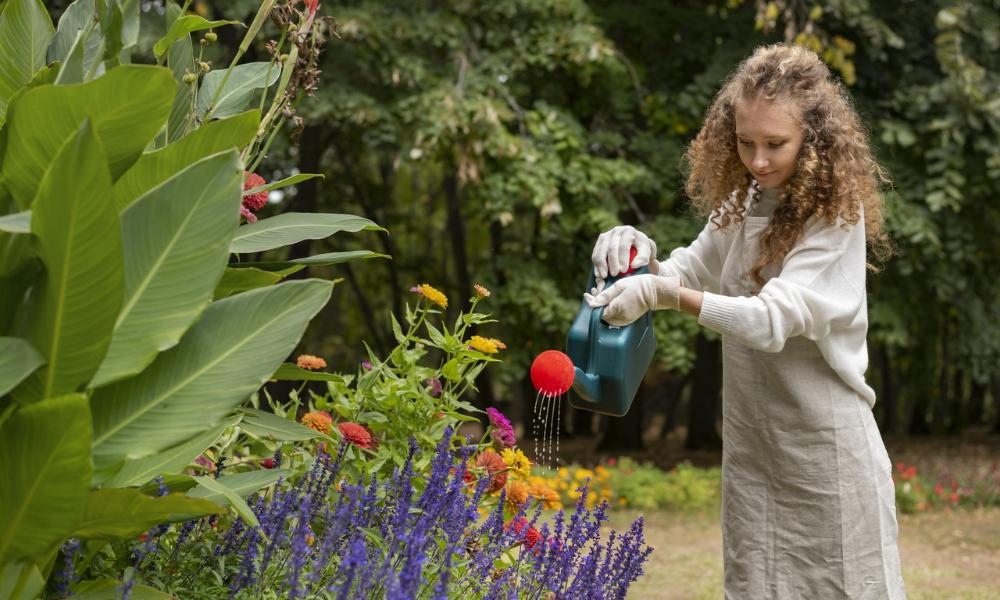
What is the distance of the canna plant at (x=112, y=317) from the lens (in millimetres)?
1491

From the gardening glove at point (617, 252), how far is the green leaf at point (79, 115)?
1.04 m

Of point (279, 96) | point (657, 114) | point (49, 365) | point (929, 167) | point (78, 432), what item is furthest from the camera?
point (657, 114)

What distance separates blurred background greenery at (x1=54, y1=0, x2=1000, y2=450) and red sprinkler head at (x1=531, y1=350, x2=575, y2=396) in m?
4.43

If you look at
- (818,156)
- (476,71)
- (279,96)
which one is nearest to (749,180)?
(818,156)

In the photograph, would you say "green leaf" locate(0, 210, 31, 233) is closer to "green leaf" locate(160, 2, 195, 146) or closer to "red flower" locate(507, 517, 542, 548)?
"green leaf" locate(160, 2, 195, 146)

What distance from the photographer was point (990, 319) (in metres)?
8.84

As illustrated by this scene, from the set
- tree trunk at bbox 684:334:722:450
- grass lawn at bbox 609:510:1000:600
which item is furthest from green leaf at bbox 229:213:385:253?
tree trunk at bbox 684:334:722:450

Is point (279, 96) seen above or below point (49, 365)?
above

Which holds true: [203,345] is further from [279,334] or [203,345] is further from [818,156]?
[818,156]

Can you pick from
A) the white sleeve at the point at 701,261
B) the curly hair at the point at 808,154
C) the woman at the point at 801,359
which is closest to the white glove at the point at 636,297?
the woman at the point at 801,359

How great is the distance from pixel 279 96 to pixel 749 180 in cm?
115

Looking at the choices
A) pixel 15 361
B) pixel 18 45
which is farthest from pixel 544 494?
pixel 18 45

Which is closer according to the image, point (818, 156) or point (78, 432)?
point (78, 432)

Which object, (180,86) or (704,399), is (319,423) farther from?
(704,399)
